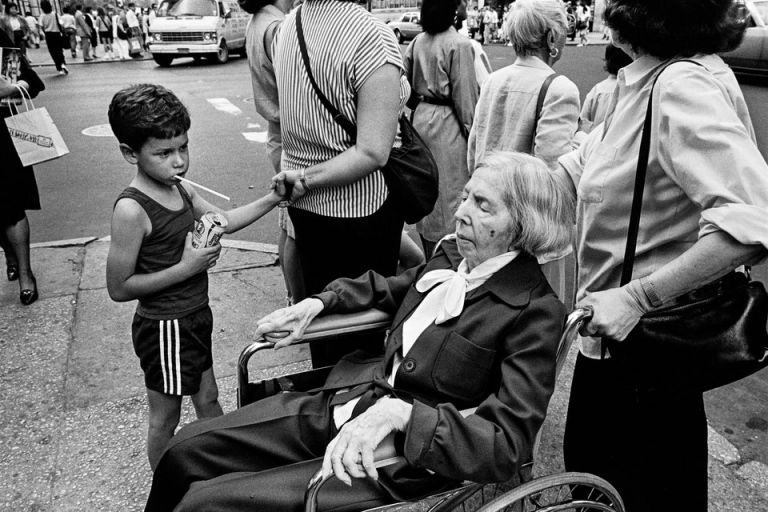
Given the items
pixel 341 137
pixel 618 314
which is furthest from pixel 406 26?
pixel 618 314

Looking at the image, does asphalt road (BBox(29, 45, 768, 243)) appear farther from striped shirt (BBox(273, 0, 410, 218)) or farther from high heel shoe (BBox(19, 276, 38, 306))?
striped shirt (BBox(273, 0, 410, 218))

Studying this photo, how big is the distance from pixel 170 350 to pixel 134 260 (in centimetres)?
36

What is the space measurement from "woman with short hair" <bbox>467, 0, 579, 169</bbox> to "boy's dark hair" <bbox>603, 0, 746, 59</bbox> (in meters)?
1.50

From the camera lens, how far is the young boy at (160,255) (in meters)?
2.15

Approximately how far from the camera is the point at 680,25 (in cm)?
162

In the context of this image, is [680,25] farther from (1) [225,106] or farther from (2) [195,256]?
(1) [225,106]

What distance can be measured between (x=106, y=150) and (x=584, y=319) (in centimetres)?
825

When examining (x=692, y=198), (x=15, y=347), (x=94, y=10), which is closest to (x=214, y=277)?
(x=15, y=347)

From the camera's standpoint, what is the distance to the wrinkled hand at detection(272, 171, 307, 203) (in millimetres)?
2457

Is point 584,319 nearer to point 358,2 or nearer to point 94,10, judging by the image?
point 358,2

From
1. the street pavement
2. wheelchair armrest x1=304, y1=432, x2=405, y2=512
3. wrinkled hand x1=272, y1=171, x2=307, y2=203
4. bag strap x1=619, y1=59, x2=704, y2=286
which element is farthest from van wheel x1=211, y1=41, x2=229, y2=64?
wheelchair armrest x1=304, y1=432, x2=405, y2=512

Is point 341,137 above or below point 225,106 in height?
above

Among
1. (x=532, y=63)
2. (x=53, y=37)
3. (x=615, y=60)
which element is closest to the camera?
(x=532, y=63)

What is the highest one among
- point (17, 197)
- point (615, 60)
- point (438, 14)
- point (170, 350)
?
point (438, 14)
